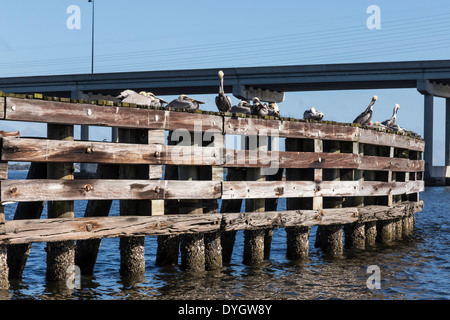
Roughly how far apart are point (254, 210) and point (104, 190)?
4.02 m

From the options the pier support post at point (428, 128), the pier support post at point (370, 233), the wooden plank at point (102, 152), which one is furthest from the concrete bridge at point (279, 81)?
the wooden plank at point (102, 152)

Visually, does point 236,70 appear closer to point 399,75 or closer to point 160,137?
point 399,75

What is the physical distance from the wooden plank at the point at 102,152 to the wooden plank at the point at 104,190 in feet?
1.19

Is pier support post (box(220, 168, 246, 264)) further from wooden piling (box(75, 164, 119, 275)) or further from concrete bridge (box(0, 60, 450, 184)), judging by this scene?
concrete bridge (box(0, 60, 450, 184))

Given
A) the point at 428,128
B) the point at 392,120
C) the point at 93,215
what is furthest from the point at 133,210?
the point at 428,128

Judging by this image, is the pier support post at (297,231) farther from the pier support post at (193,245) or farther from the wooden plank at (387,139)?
the pier support post at (193,245)

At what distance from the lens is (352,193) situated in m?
15.8

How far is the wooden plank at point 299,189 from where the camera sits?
13.1m

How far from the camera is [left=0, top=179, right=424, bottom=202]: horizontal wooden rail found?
10.3 metres

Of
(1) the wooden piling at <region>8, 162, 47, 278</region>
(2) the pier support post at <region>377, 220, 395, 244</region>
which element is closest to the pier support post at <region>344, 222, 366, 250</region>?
(2) the pier support post at <region>377, 220, 395, 244</region>

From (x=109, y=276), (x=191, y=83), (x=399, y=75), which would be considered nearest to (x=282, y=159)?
(x=109, y=276)

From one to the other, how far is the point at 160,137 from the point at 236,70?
197ft

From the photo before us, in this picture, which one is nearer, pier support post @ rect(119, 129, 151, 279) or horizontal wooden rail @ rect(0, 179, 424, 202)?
horizontal wooden rail @ rect(0, 179, 424, 202)

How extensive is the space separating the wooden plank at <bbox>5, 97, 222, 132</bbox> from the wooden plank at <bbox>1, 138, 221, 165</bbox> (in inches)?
14.6
